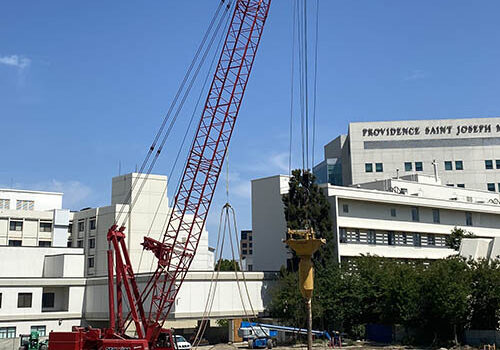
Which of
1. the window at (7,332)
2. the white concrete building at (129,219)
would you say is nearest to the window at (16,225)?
the white concrete building at (129,219)

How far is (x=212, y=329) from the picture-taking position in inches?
2680

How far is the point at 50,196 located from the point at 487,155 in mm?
79824

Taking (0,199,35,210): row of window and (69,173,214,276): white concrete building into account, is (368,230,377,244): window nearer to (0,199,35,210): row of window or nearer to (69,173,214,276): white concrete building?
(69,173,214,276): white concrete building

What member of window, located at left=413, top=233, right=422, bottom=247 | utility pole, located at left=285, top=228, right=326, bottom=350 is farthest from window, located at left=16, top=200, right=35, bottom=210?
utility pole, located at left=285, top=228, right=326, bottom=350

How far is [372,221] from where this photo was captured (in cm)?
6912

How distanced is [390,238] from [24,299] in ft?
139

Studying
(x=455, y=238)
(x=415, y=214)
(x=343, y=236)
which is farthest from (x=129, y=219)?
(x=455, y=238)

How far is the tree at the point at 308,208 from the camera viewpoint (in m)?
62.6

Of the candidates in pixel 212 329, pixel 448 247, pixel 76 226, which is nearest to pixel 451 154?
pixel 448 247

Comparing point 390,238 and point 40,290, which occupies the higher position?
point 390,238

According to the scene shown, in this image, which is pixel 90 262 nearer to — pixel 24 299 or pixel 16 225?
pixel 16 225

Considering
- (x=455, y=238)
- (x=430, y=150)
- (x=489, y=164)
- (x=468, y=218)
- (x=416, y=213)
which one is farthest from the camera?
(x=430, y=150)

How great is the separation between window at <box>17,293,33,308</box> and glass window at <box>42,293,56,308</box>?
241 centimetres

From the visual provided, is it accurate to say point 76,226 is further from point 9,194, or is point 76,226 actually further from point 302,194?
point 302,194
